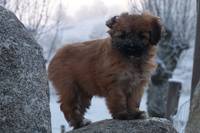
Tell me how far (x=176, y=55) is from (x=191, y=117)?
13.9 meters

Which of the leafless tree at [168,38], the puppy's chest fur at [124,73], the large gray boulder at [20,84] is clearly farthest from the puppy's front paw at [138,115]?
the leafless tree at [168,38]

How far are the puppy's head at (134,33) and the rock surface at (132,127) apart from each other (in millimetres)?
883

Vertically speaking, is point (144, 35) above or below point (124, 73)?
above

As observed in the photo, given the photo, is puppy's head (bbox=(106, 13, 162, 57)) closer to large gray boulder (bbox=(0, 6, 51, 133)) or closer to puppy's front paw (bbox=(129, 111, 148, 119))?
puppy's front paw (bbox=(129, 111, 148, 119))

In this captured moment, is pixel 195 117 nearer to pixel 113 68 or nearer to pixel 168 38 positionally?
pixel 113 68

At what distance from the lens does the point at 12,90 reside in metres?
6.10

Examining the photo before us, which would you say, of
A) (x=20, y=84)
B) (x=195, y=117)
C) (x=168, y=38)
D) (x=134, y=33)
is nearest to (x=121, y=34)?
(x=134, y=33)

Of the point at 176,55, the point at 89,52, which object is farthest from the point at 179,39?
the point at 89,52

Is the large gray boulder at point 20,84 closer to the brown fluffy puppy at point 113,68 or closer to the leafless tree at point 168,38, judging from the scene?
the brown fluffy puppy at point 113,68

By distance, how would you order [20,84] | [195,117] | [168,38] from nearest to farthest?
[20,84], [195,117], [168,38]

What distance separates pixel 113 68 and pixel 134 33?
55 cm

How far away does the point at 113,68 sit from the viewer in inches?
297

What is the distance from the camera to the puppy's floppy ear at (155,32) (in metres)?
7.56

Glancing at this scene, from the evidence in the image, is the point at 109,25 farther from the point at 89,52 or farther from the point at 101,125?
the point at 101,125
